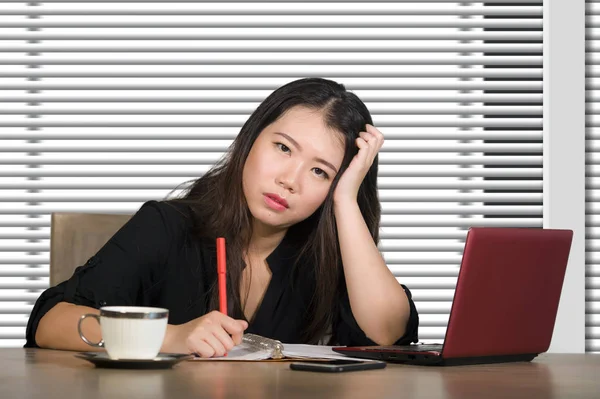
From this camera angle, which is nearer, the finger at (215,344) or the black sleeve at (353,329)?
the finger at (215,344)

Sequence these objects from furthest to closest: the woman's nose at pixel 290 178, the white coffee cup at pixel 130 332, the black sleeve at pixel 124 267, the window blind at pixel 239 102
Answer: the window blind at pixel 239 102 < the woman's nose at pixel 290 178 < the black sleeve at pixel 124 267 < the white coffee cup at pixel 130 332

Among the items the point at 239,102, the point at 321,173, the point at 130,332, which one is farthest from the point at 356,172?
the point at 239,102

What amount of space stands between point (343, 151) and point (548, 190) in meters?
1.29

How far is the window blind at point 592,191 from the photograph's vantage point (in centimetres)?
284

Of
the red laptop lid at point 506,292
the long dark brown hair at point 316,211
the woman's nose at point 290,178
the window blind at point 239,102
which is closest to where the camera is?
the red laptop lid at point 506,292

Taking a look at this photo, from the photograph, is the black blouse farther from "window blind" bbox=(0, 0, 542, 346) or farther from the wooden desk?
"window blind" bbox=(0, 0, 542, 346)

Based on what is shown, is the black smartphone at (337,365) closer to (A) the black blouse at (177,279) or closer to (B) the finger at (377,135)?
(A) the black blouse at (177,279)

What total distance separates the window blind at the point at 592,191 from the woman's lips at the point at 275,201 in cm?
156

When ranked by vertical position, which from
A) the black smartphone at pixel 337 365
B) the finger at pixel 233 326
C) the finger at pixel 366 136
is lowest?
the black smartphone at pixel 337 365

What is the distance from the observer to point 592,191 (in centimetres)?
286

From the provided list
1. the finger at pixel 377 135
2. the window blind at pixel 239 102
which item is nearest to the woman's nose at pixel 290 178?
the finger at pixel 377 135

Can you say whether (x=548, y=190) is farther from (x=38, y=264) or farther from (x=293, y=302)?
(x=38, y=264)

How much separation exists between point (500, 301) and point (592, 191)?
179 cm

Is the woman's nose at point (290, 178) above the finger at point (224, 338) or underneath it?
above
